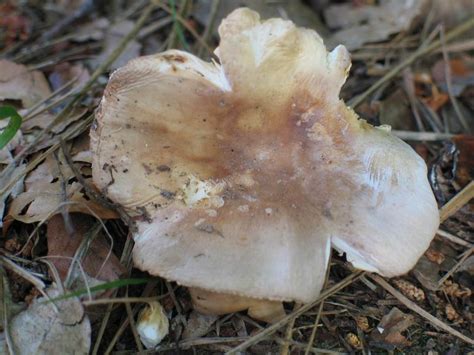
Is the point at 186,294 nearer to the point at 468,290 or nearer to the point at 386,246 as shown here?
the point at 386,246

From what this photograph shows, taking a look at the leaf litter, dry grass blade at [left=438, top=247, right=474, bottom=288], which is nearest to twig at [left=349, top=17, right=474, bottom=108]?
the leaf litter

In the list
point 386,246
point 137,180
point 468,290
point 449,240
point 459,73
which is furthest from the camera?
point 459,73

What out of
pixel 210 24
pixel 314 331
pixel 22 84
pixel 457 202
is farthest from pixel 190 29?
pixel 314 331

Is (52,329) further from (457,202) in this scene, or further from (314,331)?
(457,202)

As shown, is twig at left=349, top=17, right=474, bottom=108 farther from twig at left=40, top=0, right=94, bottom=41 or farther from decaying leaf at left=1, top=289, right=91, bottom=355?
twig at left=40, top=0, right=94, bottom=41

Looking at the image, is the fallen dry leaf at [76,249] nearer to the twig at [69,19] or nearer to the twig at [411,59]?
the twig at [411,59]

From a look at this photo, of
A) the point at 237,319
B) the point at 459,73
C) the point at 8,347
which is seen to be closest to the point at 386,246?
the point at 237,319

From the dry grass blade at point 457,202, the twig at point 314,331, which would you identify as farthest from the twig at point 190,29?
the twig at point 314,331
